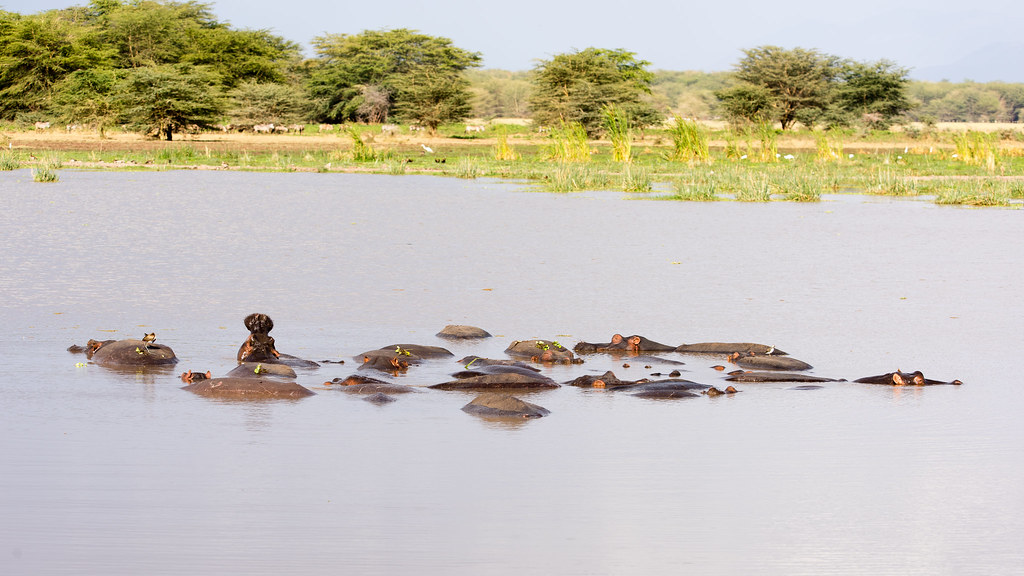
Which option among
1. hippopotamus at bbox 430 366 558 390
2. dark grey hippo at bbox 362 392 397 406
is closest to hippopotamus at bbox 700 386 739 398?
hippopotamus at bbox 430 366 558 390

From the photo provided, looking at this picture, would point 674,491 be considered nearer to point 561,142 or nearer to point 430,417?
point 430,417

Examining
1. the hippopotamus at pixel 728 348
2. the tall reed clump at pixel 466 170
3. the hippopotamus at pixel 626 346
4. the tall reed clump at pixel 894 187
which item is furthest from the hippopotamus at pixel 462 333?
the tall reed clump at pixel 466 170

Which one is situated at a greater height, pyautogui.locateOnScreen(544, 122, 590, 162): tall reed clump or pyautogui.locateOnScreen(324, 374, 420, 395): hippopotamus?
pyautogui.locateOnScreen(544, 122, 590, 162): tall reed clump

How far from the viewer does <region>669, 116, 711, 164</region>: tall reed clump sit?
106ft

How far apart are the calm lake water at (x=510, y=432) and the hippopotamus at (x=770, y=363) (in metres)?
0.26

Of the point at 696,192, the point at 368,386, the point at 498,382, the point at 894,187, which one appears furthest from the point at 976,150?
the point at 368,386

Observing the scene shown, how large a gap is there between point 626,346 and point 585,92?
121ft

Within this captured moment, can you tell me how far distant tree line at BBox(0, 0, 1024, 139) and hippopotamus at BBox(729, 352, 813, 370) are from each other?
3100 centimetres

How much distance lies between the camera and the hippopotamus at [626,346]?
26.2ft

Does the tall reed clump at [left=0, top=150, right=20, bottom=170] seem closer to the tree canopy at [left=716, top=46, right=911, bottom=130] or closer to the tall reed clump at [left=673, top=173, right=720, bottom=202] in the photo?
the tall reed clump at [left=673, top=173, right=720, bottom=202]

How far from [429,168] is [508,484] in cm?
2655

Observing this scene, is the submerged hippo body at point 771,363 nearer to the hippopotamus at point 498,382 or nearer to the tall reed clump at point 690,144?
the hippopotamus at point 498,382

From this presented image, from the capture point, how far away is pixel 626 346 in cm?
803

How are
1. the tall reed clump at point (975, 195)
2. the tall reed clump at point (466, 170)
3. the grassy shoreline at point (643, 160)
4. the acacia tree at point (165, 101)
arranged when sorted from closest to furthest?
the tall reed clump at point (975, 195), the grassy shoreline at point (643, 160), the tall reed clump at point (466, 170), the acacia tree at point (165, 101)
